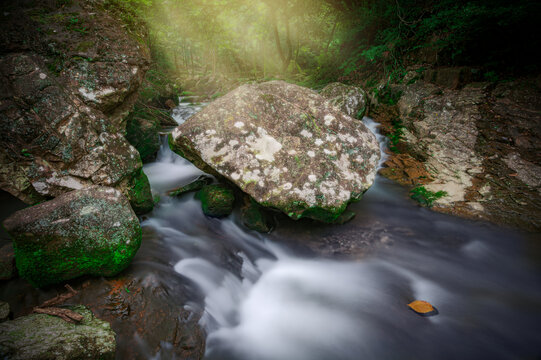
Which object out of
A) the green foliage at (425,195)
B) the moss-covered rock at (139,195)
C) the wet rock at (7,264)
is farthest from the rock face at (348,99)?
the wet rock at (7,264)

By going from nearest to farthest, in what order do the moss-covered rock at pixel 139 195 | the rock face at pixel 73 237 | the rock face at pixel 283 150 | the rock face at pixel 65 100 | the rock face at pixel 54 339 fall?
the rock face at pixel 54 339 < the rock face at pixel 73 237 < the rock face at pixel 65 100 < the rock face at pixel 283 150 < the moss-covered rock at pixel 139 195

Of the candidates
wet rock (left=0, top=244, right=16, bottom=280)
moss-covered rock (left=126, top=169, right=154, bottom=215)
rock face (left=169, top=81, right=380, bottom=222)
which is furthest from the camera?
moss-covered rock (left=126, top=169, right=154, bottom=215)

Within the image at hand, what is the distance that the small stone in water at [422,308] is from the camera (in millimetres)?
2461

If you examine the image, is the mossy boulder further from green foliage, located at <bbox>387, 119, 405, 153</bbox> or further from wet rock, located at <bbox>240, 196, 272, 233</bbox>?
green foliage, located at <bbox>387, 119, 405, 153</bbox>

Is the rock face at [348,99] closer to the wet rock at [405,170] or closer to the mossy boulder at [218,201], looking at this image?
the wet rock at [405,170]

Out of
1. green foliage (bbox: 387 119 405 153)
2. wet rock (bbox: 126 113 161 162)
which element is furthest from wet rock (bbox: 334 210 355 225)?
wet rock (bbox: 126 113 161 162)

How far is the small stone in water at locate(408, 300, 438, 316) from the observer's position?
8.07ft

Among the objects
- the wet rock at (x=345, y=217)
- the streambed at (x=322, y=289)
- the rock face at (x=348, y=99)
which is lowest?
the streambed at (x=322, y=289)

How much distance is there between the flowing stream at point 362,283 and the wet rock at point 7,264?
1.35 meters

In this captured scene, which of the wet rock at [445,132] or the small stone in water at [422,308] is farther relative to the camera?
the wet rock at [445,132]

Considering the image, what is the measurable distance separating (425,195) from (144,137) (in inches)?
212

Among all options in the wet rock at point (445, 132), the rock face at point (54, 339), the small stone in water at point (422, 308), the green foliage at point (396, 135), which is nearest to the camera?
the rock face at point (54, 339)

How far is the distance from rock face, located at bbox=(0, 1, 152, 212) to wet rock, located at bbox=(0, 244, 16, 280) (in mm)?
598

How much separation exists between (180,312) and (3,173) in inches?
99.0
